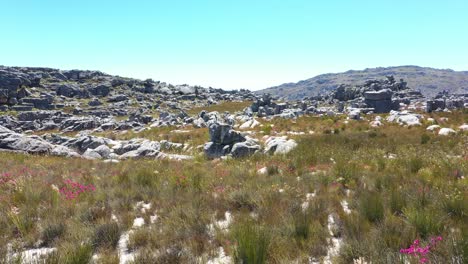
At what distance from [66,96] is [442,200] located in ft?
380

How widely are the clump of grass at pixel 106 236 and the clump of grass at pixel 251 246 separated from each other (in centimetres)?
250

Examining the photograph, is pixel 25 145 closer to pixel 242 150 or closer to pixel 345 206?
pixel 242 150

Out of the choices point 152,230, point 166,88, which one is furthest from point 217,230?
point 166,88

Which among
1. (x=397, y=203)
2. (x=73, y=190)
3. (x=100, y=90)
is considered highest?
(x=100, y=90)

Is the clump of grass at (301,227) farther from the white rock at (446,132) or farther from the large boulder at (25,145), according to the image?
the large boulder at (25,145)

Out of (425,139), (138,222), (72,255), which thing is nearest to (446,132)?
(425,139)

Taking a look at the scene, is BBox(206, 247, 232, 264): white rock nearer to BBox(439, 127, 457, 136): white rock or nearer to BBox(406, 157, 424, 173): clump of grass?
BBox(406, 157, 424, 173): clump of grass

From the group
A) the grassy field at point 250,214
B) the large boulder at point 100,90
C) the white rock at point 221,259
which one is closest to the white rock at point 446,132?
the grassy field at point 250,214

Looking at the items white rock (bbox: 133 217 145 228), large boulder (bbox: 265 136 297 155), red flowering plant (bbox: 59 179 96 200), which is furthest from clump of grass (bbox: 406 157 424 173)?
red flowering plant (bbox: 59 179 96 200)

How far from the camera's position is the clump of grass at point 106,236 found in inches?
213

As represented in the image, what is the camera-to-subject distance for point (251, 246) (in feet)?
14.7

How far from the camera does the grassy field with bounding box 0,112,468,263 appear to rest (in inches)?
183

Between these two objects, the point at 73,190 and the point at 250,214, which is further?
the point at 73,190

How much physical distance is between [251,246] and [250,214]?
2238 mm
